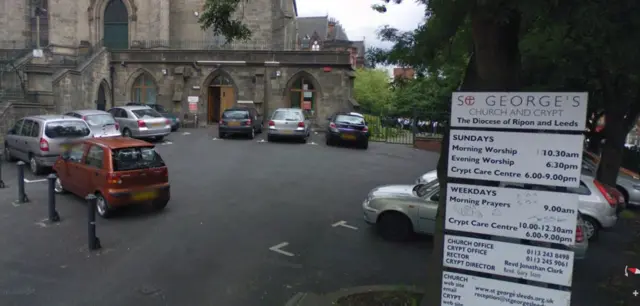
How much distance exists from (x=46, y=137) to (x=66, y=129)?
0.62 metres

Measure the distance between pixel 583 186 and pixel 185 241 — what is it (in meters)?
8.31

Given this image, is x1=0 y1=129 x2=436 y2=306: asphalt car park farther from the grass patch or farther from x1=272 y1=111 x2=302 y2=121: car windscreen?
x1=272 y1=111 x2=302 y2=121: car windscreen

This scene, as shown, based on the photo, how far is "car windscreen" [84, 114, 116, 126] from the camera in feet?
58.4

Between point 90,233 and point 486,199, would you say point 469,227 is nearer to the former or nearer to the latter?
point 486,199

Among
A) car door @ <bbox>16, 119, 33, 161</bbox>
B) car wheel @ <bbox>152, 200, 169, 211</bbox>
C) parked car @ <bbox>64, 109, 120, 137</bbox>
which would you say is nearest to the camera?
car wheel @ <bbox>152, 200, 169, 211</bbox>

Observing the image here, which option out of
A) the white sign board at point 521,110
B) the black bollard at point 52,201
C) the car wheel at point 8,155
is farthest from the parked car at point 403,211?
the car wheel at point 8,155

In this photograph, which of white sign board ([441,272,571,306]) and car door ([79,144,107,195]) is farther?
car door ([79,144,107,195])

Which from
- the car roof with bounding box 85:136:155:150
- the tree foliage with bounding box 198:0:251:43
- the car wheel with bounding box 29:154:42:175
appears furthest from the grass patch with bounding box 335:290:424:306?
the car wheel with bounding box 29:154:42:175

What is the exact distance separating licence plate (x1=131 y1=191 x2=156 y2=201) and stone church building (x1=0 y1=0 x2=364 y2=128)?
1701 centimetres

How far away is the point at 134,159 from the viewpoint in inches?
385

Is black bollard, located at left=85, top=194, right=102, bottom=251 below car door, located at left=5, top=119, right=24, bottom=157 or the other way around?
below

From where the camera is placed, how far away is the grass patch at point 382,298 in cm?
546

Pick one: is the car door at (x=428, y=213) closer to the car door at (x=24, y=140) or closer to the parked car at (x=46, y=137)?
the parked car at (x=46, y=137)

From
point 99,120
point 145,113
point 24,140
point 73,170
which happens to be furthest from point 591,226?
point 145,113
